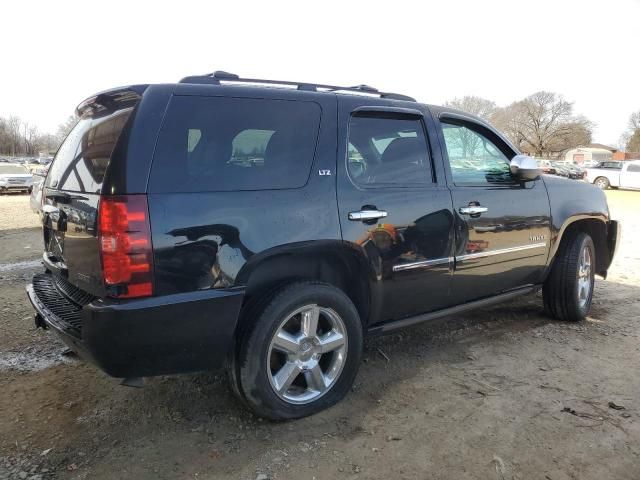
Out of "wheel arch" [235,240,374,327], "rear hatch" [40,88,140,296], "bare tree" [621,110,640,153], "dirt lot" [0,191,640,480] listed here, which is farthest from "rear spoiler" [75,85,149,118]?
"bare tree" [621,110,640,153]

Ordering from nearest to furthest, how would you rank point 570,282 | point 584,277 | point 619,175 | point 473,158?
point 473,158 → point 570,282 → point 584,277 → point 619,175

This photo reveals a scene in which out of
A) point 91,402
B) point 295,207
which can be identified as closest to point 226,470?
point 91,402

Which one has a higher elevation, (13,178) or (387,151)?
(387,151)

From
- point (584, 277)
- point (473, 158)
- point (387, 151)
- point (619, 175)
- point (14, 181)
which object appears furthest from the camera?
point (619, 175)

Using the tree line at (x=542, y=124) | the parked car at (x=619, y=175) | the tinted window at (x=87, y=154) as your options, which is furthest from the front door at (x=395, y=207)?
the tree line at (x=542, y=124)

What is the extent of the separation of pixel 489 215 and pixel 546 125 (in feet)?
285

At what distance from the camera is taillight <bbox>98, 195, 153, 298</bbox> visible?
2.22m

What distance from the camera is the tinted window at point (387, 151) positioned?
3.06m

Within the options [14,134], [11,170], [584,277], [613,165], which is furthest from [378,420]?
[14,134]

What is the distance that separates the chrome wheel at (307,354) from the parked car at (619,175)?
27.7 m

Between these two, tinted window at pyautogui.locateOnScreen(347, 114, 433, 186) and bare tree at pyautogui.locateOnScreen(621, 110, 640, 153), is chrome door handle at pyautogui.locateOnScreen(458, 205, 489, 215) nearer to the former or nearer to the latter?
tinted window at pyautogui.locateOnScreen(347, 114, 433, 186)

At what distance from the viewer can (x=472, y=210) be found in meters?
3.51

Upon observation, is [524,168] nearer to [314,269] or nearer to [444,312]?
[444,312]

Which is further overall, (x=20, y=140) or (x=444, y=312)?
(x=20, y=140)
